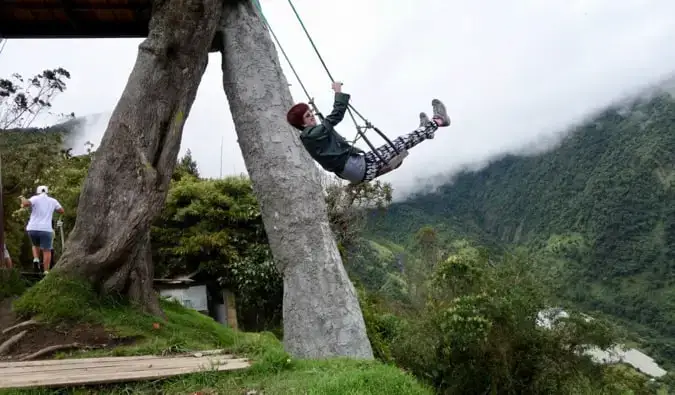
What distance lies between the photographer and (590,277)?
1841 inches

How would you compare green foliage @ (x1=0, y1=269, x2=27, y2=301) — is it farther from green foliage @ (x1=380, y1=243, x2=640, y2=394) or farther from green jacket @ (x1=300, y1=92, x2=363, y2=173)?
green foliage @ (x1=380, y1=243, x2=640, y2=394)

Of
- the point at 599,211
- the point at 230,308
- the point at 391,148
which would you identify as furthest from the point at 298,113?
the point at 599,211

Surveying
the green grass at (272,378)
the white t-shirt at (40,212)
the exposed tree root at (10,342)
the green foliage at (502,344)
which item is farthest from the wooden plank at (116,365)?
the white t-shirt at (40,212)

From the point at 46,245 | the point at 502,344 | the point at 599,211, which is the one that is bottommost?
the point at 502,344

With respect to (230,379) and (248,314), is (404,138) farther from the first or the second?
(248,314)

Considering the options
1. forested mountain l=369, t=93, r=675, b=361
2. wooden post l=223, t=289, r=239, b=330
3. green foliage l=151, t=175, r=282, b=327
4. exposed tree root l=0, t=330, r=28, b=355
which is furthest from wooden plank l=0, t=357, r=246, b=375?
forested mountain l=369, t=93, r=675, b=361

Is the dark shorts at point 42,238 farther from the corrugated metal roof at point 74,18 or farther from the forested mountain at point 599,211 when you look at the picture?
the forested mountain at point 599,211

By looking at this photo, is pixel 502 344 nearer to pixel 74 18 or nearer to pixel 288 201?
pixel 288 201

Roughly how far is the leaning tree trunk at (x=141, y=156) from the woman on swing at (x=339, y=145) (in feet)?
6.58

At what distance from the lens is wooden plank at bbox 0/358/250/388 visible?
133 inches

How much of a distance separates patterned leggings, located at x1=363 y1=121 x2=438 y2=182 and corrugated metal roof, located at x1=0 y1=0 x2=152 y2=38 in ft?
12.1

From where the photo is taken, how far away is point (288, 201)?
612 cm

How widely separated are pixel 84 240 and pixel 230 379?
3246mm

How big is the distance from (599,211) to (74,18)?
54239 mm
